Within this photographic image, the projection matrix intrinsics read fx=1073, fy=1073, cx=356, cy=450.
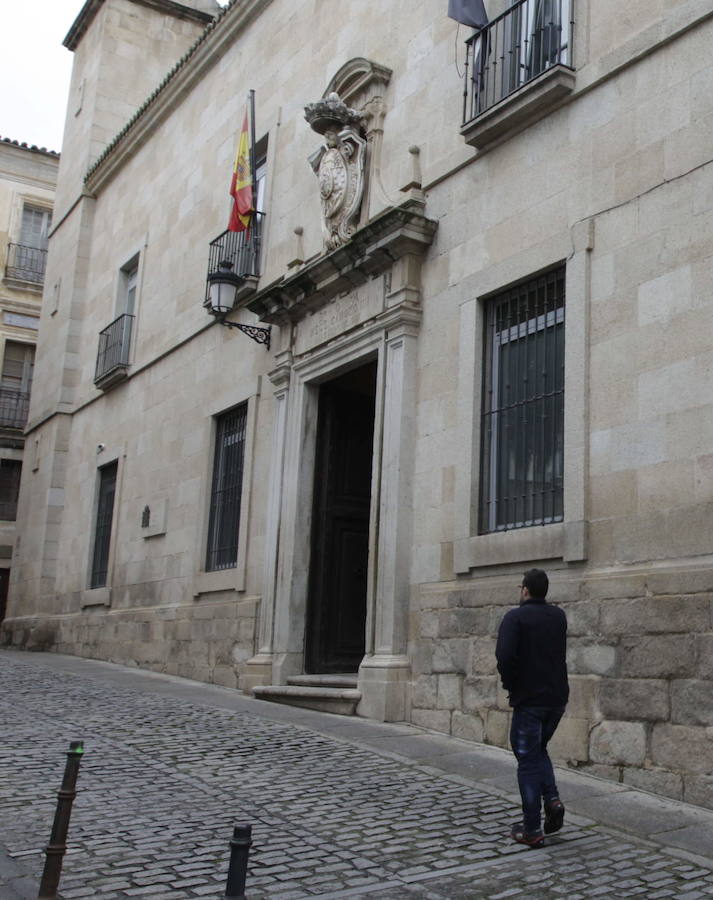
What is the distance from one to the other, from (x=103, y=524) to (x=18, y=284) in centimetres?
1191

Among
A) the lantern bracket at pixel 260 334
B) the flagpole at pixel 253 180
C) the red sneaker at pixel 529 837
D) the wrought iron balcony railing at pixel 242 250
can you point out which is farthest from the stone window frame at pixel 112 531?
the red sneaker at pixel 529 837

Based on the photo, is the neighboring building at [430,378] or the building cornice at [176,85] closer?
the neighboring building at [430,378]

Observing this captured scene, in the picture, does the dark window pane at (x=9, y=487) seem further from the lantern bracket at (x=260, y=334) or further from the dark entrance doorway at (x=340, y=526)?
the dark entrance doorway at (x=340, y=526)

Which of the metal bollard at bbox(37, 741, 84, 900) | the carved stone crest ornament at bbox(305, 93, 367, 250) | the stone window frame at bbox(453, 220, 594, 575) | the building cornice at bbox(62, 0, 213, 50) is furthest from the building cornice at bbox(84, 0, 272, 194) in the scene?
the metal bollard at bbox(37, 741, 84, 900)

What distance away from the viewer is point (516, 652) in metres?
5.26

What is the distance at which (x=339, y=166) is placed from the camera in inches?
418

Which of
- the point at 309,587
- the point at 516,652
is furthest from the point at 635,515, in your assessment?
the point at 309,587

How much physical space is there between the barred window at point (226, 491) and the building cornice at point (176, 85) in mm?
5358

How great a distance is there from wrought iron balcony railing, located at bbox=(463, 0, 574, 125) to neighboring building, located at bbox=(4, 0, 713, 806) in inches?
1.2

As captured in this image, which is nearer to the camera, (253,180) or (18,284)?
(253,180)

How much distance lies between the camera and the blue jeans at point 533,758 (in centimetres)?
508

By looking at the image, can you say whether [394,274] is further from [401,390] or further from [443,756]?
[443,756]

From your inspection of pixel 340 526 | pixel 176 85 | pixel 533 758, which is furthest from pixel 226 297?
pixel 533 758

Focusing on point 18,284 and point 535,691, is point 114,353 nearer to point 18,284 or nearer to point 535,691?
point 18,284
